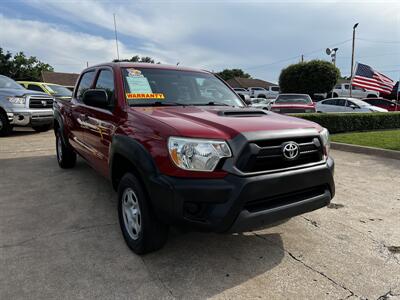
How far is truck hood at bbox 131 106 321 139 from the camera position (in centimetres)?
259

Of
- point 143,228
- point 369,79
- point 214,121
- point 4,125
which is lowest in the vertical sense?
point 143,228

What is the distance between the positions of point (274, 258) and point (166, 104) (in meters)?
1.88

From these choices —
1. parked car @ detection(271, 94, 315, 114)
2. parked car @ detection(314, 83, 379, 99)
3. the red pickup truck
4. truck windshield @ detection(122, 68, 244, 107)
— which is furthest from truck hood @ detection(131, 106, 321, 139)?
parked car @ detection(314, 83, 379, 99)

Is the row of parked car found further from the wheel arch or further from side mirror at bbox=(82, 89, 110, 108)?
the wheel arch

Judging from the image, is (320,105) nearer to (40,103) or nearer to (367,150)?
(367,150)

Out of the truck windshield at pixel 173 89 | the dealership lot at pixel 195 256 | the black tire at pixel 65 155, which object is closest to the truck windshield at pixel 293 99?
the dealership lot at pixel 195 256

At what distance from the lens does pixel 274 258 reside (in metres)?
3.07

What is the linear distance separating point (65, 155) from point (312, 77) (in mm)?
31438

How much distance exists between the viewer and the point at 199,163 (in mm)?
2520

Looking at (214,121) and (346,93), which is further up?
(214,121)

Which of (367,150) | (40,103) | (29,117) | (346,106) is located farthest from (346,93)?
A: (29,117)

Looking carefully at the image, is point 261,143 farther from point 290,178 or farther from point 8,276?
point 8,276

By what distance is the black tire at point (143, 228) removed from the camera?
281cm

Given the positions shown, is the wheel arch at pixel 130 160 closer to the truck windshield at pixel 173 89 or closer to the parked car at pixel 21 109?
the truck windshield at pixel 173 89
